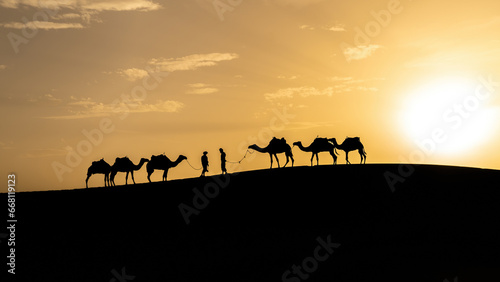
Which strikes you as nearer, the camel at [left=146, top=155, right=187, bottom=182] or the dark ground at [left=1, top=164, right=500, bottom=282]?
the dark ground at [left=1, top=164, right=500, bottom=282]

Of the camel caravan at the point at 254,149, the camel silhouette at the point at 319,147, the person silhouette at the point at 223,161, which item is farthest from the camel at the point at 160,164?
the camel silhouette at the point at 319,147

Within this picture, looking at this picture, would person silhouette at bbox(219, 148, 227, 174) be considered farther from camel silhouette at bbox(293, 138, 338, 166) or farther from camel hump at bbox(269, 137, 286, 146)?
camel silhouette at bbox(293, 138, 338, 166)

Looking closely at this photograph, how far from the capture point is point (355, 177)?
3159 centimetres

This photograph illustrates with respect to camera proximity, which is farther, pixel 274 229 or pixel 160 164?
pixel 160 164

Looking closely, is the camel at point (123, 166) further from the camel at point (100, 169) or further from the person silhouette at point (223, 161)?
the person silhouette at point (223, 161)

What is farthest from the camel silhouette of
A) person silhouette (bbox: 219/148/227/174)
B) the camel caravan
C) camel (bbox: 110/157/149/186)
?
camel (bbox: 110/157/149/186)

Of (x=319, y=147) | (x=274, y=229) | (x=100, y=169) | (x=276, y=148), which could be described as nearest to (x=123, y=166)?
(x=100, y=169)

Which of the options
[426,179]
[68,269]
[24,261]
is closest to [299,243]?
[68,269]

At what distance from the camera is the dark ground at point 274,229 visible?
18922mm

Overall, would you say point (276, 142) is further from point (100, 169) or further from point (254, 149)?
point (100, 169)

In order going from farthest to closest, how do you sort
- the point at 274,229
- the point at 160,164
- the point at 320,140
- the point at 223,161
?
the point at 320,140 < the point at 160,164 < the point at 223,161 < the point at 274,229

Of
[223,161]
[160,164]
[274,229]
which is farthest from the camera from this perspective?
[160,164]

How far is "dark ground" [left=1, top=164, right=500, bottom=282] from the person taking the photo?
1892 centimetres

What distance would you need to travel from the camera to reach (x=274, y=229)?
23531mm
